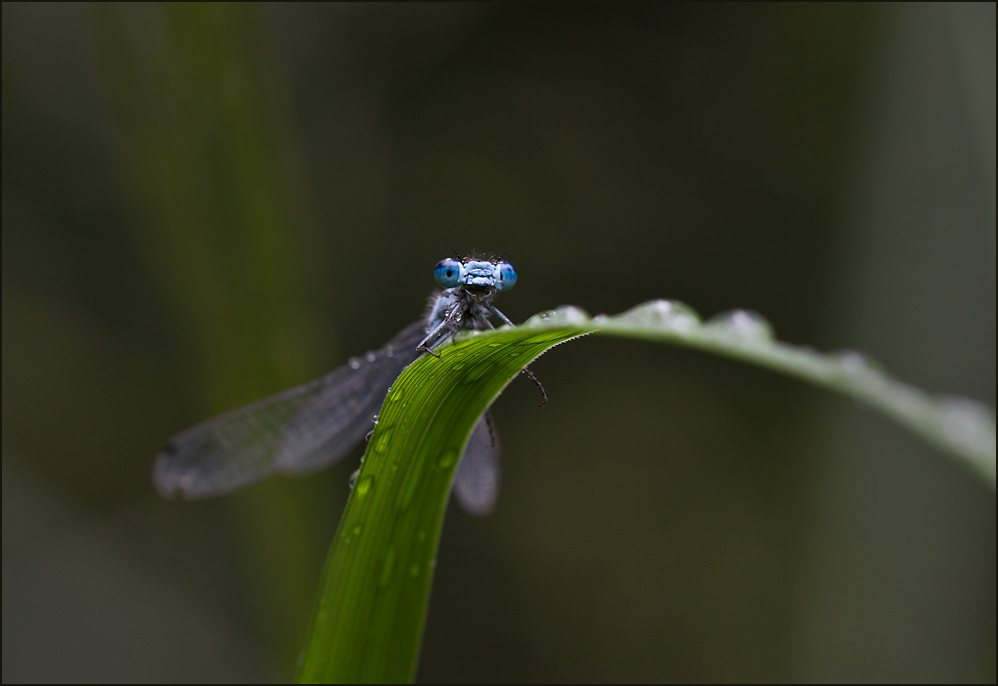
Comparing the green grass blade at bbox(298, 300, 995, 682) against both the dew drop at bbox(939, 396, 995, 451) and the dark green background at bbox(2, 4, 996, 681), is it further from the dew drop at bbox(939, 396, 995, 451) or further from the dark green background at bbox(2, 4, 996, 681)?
the dark green background at bbox(2, 4, 996, 681)

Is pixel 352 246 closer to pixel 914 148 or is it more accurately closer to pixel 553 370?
pixel 553 370

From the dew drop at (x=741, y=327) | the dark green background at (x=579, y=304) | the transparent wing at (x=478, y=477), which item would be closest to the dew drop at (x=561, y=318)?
the dew drop at (x=741, y=327)

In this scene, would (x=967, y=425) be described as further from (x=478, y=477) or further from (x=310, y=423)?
(x=310, y=423)

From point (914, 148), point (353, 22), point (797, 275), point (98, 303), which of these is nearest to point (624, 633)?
point (797, 275)

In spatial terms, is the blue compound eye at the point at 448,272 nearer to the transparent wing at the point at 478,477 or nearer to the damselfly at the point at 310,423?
the damselfly at the point at 310,423

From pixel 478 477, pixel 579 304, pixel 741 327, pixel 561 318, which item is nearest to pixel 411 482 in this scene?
pixel 561 318

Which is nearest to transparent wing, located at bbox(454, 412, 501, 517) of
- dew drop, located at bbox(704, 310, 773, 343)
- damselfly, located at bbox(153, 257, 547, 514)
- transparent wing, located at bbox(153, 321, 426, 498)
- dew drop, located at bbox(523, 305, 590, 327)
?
damselfly, located at bbox(153, 257, 547, 514)
